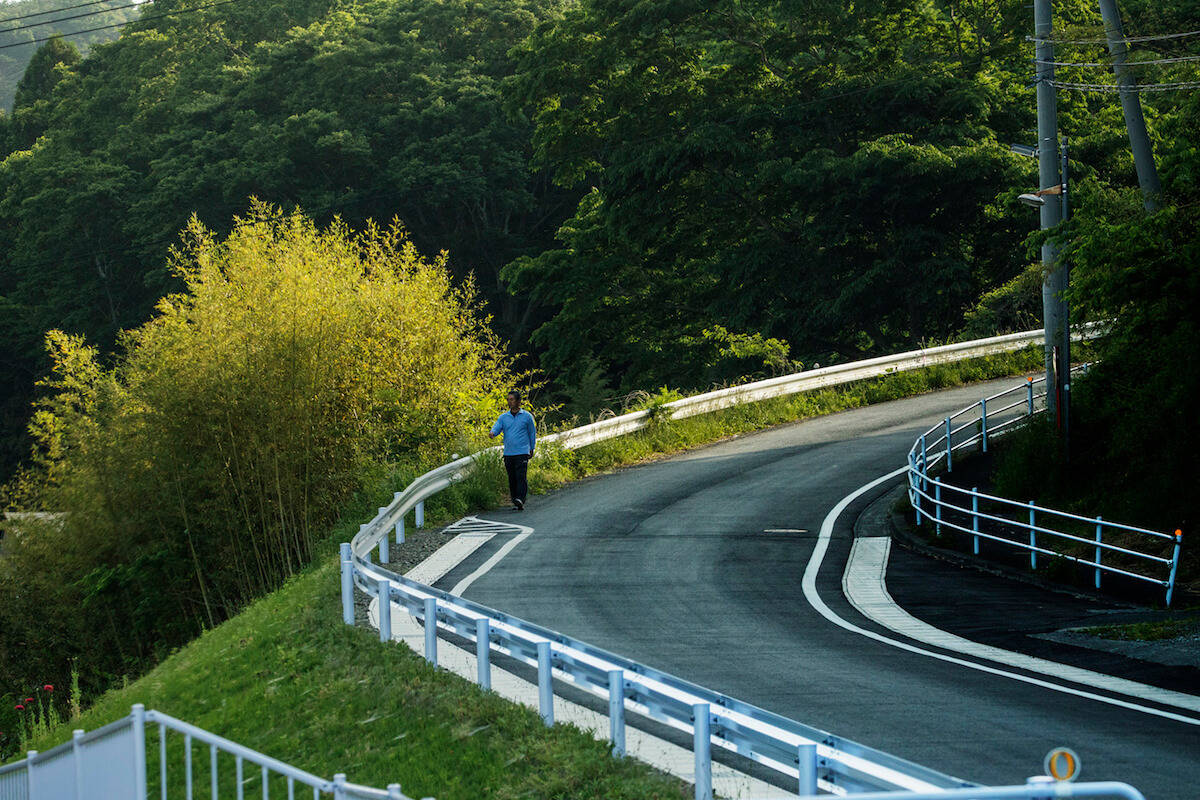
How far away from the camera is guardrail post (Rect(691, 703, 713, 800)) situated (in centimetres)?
622

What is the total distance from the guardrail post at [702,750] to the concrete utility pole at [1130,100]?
13.5 m

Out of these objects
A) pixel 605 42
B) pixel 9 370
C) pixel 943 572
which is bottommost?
pixel 9 370

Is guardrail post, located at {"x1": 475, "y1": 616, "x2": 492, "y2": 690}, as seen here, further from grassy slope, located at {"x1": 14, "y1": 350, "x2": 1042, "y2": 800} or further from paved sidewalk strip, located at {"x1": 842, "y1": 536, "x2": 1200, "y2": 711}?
paved sidewalk strip, located at {"x1": 842, "y1": 536, "x2": 1200, "y2": 711}

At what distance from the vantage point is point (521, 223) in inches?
2060

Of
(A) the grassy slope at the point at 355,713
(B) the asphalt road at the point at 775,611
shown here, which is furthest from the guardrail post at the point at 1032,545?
(A) the grassy slope at the point at 355,713

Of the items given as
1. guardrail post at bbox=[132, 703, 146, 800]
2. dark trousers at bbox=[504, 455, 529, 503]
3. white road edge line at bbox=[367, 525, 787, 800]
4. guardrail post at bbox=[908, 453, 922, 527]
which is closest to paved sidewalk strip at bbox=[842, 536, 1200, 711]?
guardrail post at bbox=[908, 453, 922, 527]

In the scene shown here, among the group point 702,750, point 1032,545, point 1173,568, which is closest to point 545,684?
point 702,750

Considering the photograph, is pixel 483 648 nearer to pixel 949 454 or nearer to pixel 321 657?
pixel 321 657

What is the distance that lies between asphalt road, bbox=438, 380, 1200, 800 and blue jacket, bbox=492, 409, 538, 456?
1058mm

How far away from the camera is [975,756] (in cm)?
732

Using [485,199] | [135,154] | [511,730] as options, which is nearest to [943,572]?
[511,730]

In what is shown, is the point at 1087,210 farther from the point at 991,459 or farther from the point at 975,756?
the point at 975,756

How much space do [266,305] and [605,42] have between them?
774 inches

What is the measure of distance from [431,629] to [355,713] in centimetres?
82
